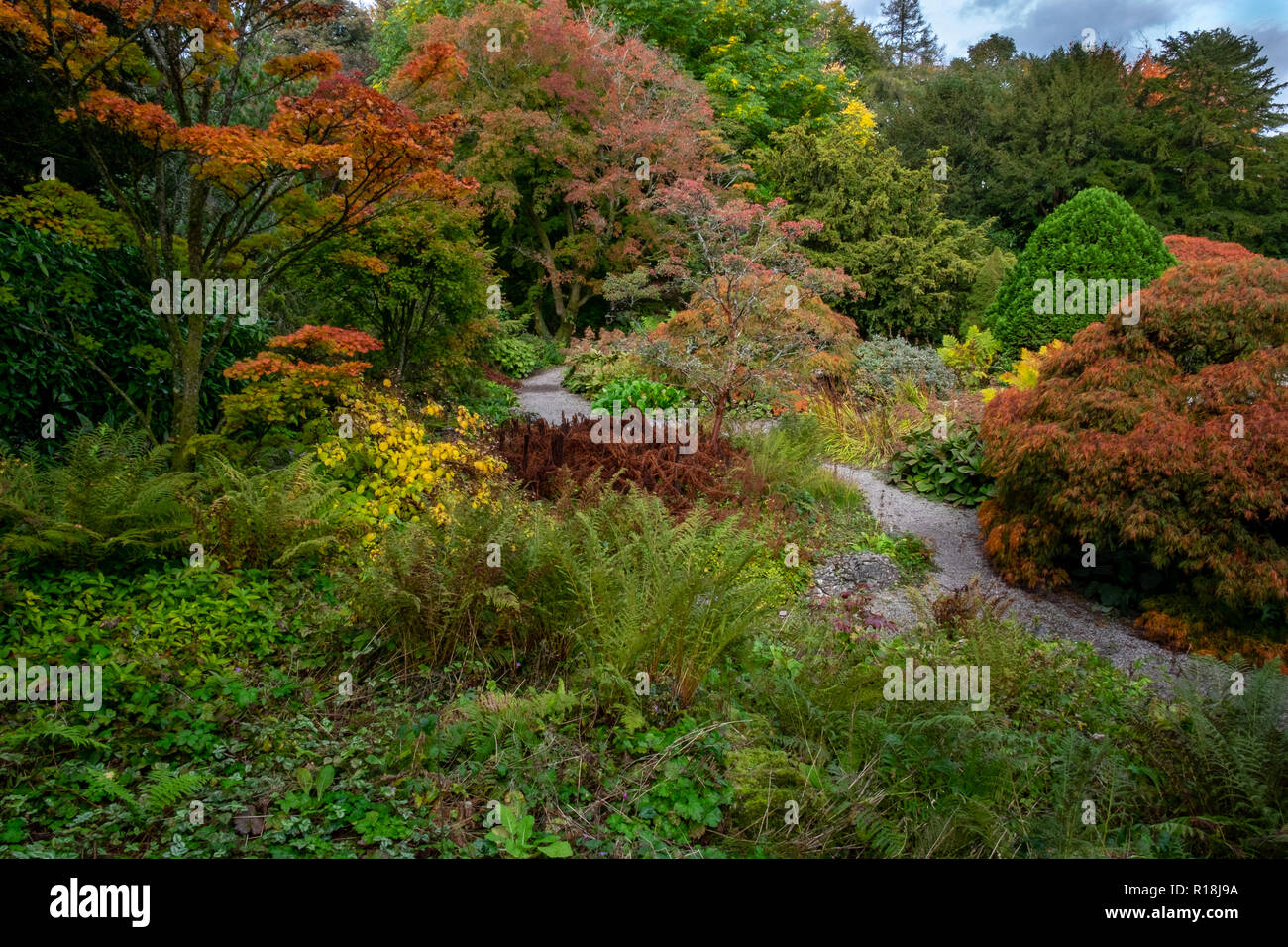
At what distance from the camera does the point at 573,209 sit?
609 inches

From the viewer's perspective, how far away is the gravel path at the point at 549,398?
10.4 meters

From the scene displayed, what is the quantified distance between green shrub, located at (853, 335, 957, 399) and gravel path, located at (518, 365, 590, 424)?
3982 millimetres

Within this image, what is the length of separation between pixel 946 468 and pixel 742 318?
8.48 ft

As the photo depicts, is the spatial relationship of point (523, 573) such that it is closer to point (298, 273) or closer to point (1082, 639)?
point (1082, 639)

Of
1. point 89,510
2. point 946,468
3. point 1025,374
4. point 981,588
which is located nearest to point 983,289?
point 1025,374

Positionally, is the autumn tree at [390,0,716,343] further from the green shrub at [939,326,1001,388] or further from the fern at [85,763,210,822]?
the fern at [85,763,210,822]

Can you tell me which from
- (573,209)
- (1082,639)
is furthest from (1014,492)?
(573,209)

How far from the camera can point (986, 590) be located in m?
5.27

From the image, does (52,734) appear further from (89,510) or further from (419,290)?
(419,290)

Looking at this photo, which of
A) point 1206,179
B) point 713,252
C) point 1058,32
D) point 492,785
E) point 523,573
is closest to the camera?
point 492,785

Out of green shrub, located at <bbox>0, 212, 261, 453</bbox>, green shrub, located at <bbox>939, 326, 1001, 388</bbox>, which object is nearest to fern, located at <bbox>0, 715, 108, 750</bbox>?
green shrub, located at <bbox>0, 212, 261, 453</bbox>

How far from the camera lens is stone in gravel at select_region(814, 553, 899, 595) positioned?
17.9ft

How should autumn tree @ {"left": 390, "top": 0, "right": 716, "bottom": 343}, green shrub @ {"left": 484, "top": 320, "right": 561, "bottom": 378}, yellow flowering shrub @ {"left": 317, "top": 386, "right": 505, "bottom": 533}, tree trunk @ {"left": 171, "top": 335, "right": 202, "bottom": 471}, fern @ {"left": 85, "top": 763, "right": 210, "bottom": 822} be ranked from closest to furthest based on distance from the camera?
fern @ {"left": 85, "top": 763, "right": 210, "bottom": 822} → yellow flowering shrub @ {"left": 317, "top": 386, "right": 505, "bottom": 533} → tree trunk @ {"left": 171, "top": 335, "right": 202, "bottom": 471} → green shrub @ {"left": 484, "top": 320, "right": 561, "bottom": 378} → autumn tree @ {"left": 390, "top": 0, "right": 716, "bottom": 343}
